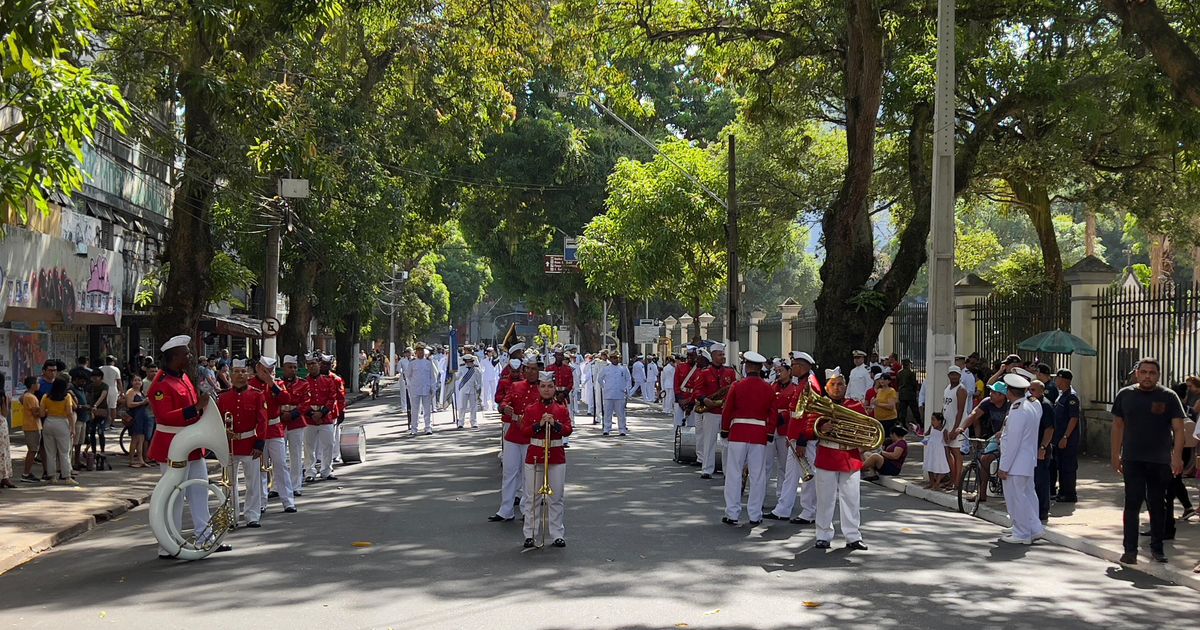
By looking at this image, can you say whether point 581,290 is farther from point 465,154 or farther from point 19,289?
point 19,289

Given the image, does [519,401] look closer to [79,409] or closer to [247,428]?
[247,428]

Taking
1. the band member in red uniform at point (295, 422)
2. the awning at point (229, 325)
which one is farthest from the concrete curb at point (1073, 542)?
the awning at point (229, 325)

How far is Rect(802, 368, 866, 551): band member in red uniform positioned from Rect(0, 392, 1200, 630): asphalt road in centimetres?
Answer: 25

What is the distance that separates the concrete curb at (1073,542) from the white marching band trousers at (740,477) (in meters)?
2.67

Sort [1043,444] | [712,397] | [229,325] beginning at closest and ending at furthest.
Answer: [1043,444], [712,397], [229,325]

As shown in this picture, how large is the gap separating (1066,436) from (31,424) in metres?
13.1

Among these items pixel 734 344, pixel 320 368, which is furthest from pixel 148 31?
pixel 734 344

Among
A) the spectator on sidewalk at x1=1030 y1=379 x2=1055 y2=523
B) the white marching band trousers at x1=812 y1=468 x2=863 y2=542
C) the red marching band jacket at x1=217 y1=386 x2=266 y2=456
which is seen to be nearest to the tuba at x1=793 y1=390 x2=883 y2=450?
the white marching band trousers at x1=812 y1=468 x2=863 y2=542

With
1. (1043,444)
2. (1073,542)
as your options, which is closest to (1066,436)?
(1043,444)

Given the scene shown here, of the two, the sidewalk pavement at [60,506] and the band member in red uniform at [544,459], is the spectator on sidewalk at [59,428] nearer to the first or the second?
the sidewalk pavement at [60,506]

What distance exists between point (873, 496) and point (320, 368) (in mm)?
7269

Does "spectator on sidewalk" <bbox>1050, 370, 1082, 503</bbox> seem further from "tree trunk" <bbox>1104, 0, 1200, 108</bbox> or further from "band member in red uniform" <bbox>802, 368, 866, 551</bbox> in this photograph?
"band member in red uniform" <bbox>802, 368, 866, 551</bbox>

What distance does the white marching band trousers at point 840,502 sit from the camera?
1116 cm

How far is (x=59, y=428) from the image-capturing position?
1642 centimetres
